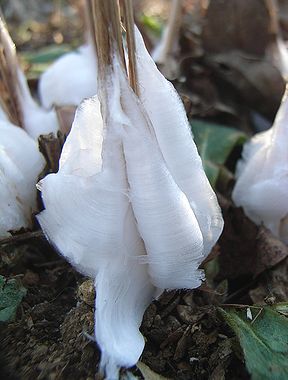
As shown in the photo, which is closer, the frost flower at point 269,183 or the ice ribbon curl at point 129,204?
the ice ribbon curl at point 129,204

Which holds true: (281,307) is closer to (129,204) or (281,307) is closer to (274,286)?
(274,286)

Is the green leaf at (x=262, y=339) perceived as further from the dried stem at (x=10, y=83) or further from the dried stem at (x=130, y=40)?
the dried stem at (x=10, y=83)

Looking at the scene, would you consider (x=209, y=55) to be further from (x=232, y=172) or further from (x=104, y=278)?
(x=104, y=278)

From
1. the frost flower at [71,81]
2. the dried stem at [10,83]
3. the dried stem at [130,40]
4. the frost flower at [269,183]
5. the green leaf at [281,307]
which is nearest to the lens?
the dried stem at [130,40]

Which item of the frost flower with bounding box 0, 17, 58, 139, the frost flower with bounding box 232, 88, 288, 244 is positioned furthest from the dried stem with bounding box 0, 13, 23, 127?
the frost flower with bounding box 232, 88, 288, 244

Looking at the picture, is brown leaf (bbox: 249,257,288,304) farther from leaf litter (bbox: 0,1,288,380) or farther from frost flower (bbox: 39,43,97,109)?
frost flower (bbox: 39,43,97,109)

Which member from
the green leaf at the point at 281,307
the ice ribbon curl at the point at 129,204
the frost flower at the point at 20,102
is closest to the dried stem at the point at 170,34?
the frost flower at the point at 20,102
